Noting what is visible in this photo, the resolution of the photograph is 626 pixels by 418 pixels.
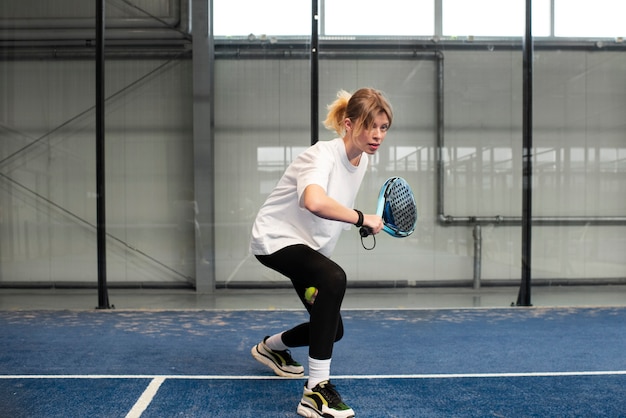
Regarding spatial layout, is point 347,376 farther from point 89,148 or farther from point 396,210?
point 89,148

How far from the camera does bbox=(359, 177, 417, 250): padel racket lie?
2178mm

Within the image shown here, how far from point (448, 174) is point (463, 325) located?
194cm

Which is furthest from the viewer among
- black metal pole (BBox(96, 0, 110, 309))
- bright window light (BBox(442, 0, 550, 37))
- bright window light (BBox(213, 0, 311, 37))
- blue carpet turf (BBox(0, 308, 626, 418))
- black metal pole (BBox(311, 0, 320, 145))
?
bright window light (BBox(442, 0, 550, 37))

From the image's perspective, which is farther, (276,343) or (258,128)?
(258,128)

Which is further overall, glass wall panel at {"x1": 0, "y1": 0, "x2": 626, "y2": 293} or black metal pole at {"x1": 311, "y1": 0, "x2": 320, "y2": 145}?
glass wall panel at {"x1": 0, "y1": 0, "x2": 626, "y2": 293}

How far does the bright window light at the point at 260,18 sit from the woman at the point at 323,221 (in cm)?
322

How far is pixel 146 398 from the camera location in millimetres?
2314

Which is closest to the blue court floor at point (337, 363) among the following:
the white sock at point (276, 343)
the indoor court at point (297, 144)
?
the white sock at point (276, 343)

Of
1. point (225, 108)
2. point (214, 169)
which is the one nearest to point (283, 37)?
point (225, 108)

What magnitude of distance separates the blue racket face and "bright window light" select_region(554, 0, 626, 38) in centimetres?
420

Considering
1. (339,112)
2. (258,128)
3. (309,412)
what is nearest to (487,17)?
(258,128)

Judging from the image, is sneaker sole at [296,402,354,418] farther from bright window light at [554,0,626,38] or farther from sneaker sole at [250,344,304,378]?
bright window light at [554,0,626,38]

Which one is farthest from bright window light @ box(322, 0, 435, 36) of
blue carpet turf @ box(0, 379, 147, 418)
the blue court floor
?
blue carpet turf @ box(0, 379, 147, 418)

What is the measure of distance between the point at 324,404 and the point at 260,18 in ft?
13.8
